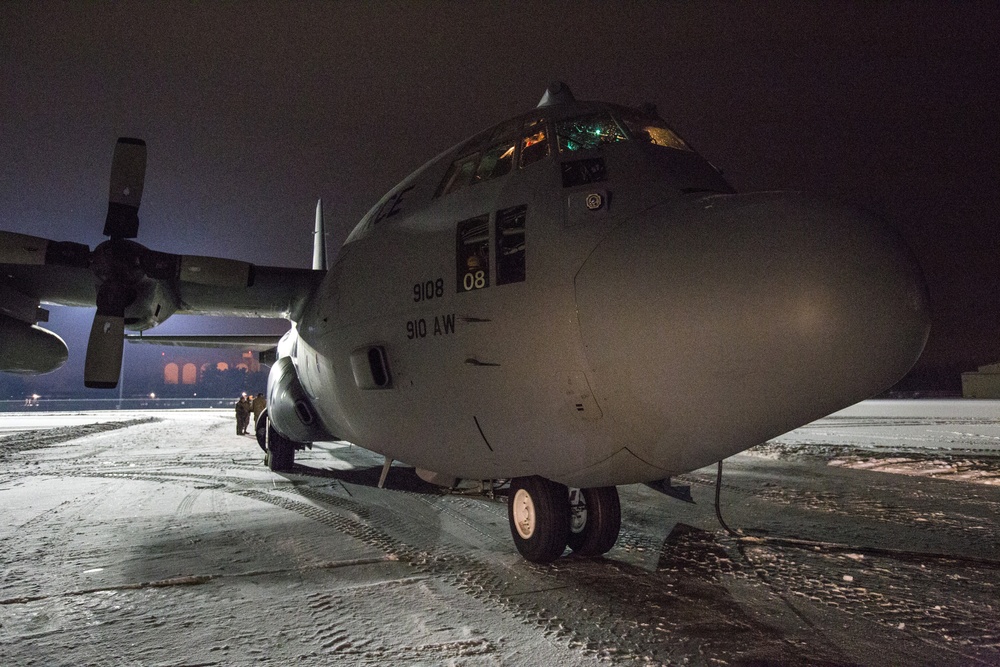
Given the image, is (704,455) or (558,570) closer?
(704,455)

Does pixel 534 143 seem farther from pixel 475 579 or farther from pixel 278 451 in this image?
→ pixel 278 451

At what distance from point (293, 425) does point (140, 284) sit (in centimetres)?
315

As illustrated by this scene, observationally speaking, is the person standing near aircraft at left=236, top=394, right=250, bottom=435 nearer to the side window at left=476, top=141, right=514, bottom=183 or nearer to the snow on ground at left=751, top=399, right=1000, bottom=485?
the snow on ground at left=751, top=399, right=1000, bottom=485

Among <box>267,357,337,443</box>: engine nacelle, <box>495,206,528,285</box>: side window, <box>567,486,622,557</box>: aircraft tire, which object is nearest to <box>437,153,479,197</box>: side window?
<box>495,206,528,285</box>: side window

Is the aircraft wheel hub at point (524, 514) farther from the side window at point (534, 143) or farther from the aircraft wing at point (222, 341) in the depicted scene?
the aircraft wing at point (222, 341)

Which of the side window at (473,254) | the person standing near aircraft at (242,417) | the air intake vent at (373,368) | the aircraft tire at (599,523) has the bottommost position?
the aircraft tire at (599,523)

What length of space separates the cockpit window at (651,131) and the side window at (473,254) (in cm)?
152

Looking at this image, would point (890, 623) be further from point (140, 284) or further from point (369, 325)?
point (140, 284)

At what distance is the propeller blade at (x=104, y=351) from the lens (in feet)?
25.9

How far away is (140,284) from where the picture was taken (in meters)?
8.77

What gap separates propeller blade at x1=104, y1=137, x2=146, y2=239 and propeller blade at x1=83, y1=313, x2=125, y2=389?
4.07 feet

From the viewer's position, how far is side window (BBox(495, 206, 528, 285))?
4836 mm

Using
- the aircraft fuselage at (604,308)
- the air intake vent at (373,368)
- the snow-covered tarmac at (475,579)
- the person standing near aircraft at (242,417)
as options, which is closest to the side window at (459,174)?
the aircraft fuselage at (604,308)

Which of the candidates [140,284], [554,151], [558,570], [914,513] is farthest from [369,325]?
[914,513]
